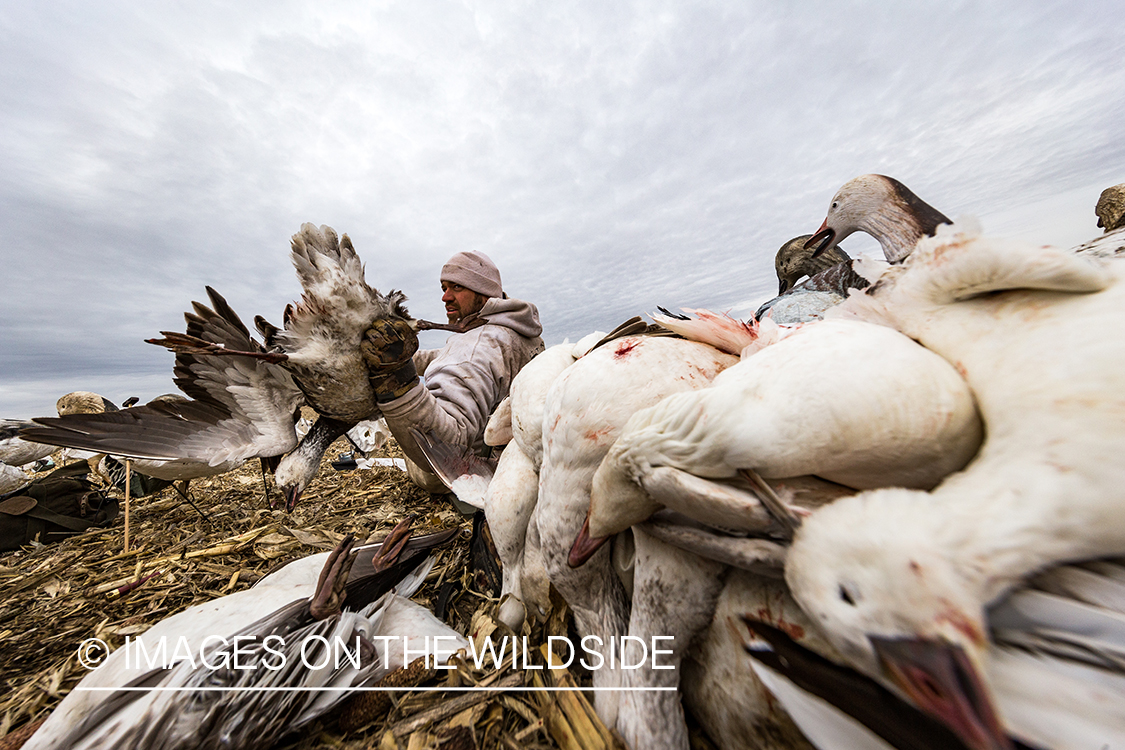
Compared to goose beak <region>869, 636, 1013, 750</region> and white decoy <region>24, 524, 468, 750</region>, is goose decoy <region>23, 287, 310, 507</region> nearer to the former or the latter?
white decoy <region>24, 524, 468, 750</region>

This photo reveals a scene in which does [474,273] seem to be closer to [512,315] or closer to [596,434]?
[512,315]

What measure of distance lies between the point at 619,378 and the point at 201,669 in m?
1.50

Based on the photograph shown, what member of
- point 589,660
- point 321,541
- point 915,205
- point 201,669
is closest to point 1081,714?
point 589,660

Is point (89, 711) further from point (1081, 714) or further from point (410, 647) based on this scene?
point (1081, 714)

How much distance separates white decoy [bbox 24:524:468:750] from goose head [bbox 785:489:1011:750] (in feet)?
4.24

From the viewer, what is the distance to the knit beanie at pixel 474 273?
3.29m

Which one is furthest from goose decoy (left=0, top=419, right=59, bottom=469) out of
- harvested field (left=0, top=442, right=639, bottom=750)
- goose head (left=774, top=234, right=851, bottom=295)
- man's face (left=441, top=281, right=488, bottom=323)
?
goose head (left=774, top=234, right=851, bottom=295)

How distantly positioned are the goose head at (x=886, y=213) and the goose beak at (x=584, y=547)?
2.01 metres

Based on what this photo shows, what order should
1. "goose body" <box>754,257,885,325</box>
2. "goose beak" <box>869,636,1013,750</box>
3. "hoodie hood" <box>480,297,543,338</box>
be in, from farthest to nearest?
"hoodie hood" <box>480,297,543,338</box>
"goose body" <box>754,257,885,325</box>
"goose beak" <box>869,636,1013,750</box>

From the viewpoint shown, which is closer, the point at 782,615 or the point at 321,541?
the point at 782,615

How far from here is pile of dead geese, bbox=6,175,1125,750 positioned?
0.49 meters

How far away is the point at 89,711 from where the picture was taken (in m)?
1.07

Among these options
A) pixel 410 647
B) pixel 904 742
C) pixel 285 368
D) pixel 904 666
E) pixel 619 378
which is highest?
pixel 285 368

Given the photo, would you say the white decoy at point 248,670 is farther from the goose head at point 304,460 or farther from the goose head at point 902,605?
the goose head at point 902,605
